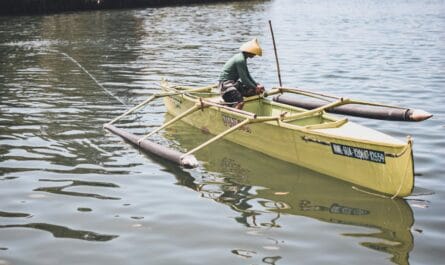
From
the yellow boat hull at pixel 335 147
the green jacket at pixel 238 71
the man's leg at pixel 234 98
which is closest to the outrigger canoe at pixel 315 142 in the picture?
the yellow boat hull at pixel 335 147

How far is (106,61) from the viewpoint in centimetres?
2688

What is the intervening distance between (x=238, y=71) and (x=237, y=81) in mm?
638

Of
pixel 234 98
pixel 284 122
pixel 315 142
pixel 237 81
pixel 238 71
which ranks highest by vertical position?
pixel 238 71

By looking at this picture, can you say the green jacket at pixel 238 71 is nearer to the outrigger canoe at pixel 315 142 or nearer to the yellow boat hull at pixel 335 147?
the outrigger canoe at pixel 315 142

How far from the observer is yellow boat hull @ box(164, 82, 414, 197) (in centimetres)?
898

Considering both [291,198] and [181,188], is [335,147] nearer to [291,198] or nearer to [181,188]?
[291,198]

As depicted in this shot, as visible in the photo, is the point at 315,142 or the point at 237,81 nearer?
the point at 315,142

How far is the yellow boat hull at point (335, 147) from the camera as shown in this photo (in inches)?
354

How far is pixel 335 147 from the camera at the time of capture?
385 inches

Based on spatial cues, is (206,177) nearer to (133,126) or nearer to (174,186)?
(174,186)

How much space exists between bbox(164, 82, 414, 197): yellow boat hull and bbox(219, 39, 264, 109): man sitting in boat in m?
0.53

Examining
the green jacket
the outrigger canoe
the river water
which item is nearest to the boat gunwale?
the outrigger canoe

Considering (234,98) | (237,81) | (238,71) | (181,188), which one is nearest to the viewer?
(181,188)

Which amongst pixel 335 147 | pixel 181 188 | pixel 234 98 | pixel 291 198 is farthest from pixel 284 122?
pixel 181 188
